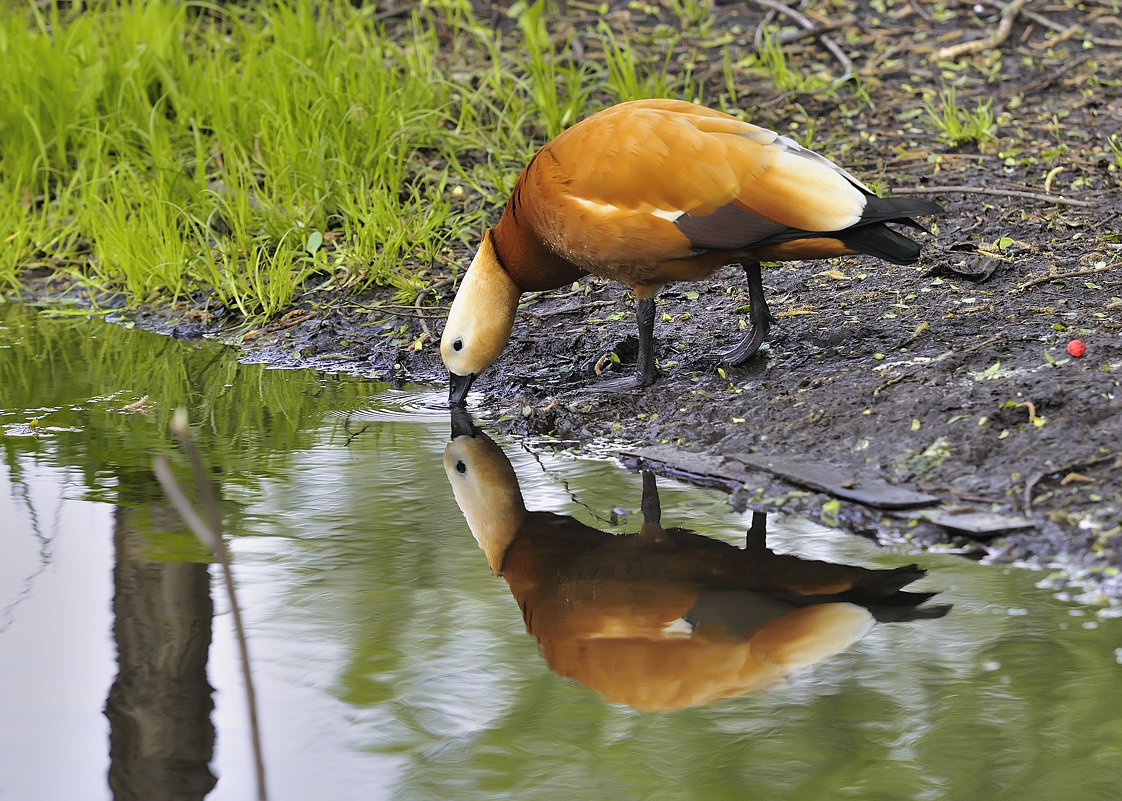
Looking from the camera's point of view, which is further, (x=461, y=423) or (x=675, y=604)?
(x=461, y=423)

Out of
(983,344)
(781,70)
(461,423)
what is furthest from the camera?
(781,70)

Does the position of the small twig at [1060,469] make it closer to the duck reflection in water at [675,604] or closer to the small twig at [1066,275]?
the duck reflection in water at [675,604]

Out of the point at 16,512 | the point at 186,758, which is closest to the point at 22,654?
the point at 186,758

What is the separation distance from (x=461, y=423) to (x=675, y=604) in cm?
158

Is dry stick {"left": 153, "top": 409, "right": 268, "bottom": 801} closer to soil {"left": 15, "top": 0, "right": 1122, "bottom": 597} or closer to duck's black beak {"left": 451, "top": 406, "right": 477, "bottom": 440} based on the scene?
soil {"left": 15, "top": 0, "right": 1122, "bottom": 597}

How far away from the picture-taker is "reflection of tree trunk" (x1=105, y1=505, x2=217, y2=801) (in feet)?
6.71

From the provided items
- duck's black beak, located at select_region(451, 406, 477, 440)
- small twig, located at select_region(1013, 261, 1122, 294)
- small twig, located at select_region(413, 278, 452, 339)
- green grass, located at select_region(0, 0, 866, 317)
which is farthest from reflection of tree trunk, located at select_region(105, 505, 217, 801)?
small twig, located at select_region(1013, 261, 1122, 294)

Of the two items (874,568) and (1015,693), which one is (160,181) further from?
(1015,693)

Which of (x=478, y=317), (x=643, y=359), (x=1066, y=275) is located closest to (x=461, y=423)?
(x=478, y=317)

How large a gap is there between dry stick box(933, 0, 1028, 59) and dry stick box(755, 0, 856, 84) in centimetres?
56

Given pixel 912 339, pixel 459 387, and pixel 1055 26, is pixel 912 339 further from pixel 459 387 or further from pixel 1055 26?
pixel 1055 26

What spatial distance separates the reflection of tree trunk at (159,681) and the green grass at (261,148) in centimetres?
253

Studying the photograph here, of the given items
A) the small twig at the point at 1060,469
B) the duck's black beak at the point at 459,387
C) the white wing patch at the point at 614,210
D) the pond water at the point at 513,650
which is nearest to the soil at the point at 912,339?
the small twig at the point at 1060,469

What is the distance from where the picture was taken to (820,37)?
7.17 m
